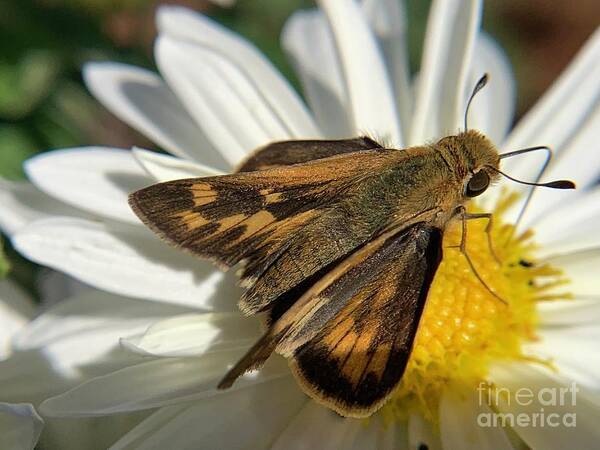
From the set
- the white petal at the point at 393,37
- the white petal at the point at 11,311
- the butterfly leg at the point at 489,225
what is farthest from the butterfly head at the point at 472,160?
the white petal at the point at 11,311

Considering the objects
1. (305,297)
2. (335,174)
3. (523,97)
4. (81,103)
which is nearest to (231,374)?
Answer: (305,297)

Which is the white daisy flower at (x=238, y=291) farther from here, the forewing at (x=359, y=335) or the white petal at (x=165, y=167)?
the forewing at (x=359, y=335)

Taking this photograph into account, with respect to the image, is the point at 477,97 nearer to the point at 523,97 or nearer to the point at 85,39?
the point at 85,39

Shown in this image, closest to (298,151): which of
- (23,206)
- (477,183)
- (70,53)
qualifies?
(477,183)

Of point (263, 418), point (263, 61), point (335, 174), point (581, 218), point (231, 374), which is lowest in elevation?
point (263, 418)

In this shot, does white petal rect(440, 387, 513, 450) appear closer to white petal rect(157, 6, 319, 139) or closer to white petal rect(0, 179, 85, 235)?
white petal rect(157, 6, 319, 139)

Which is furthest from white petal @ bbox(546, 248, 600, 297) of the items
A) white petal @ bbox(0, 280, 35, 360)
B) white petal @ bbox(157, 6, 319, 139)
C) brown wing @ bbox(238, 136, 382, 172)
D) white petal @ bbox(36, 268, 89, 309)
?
white petal @ bbox(0, 280, 35, 360)
